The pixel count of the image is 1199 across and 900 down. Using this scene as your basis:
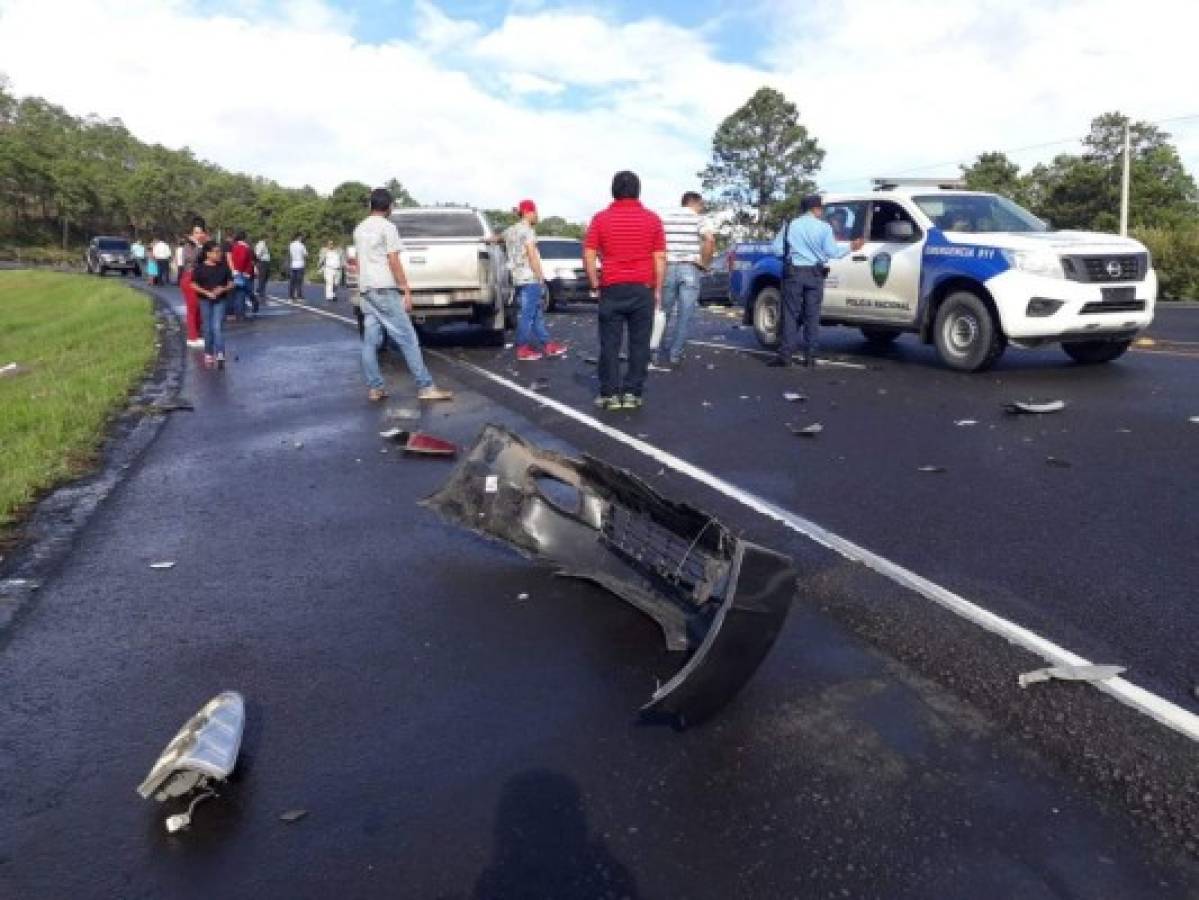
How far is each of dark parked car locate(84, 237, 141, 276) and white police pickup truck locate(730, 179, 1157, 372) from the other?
47.8m

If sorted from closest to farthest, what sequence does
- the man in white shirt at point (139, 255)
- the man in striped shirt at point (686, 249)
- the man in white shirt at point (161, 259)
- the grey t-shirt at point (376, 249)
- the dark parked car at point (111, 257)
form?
the grey t-shirt at point (376, 249) < the man in striped shirt at point (686, 249) < the man in white shirt at point (161, 259) < the man in white shirt at point (139, 255) < the dark parked car at point (111, 257)

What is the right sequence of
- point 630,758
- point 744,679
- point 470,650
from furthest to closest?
point 470,650
point 744,679
point 630,758

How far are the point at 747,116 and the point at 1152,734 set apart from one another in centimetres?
6687

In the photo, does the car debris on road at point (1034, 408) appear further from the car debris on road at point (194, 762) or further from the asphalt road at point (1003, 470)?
the car debris on road at point (194, 762)

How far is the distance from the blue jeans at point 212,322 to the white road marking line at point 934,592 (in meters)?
7.43

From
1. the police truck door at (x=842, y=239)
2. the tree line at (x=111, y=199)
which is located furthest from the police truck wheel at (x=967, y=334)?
the tree line at (x=111, y=199)

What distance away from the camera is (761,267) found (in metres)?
12.9

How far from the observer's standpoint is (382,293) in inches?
366

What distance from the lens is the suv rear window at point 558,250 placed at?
2105 centimetres

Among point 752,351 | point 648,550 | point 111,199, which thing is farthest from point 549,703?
point 111,199

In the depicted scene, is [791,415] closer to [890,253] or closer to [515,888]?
[890,253]

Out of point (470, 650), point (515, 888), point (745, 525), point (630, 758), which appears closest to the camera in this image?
point (515, 888)

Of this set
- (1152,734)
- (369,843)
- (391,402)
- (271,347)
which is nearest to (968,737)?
(1152,734)

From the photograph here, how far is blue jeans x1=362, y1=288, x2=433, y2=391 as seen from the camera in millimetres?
9273
